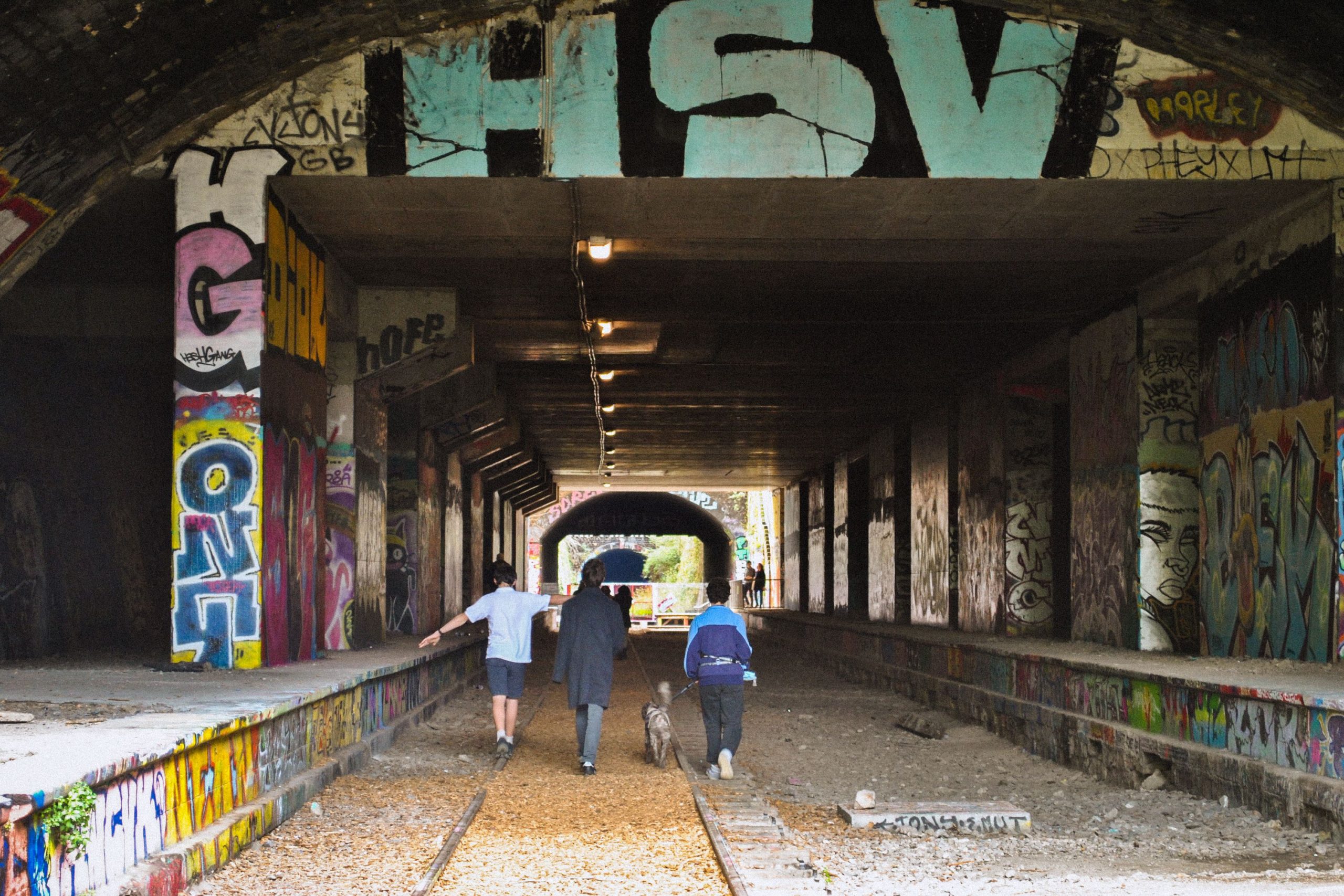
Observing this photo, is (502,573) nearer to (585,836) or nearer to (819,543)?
(585,836)

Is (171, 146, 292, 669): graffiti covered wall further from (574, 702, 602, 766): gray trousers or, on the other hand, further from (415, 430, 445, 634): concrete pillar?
(415, 430, 445, 634): concrete pillar

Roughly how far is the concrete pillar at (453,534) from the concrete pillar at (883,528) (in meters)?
9.11

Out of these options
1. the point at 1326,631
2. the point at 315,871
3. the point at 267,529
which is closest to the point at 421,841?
the point at 315,871

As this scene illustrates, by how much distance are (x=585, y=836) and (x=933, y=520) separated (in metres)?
18.4

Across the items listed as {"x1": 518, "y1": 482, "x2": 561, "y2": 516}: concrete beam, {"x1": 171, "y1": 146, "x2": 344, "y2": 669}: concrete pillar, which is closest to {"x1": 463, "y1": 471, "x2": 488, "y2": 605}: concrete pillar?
{"x1": 518, "y1": 482, "x2": 561, "y2": 516}: concrete beam

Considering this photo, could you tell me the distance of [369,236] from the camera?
14.2m

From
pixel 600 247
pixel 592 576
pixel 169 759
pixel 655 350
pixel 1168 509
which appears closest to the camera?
pixel 169 759

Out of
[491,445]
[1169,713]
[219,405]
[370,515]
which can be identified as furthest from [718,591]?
[491,445]

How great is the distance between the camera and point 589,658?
11.0 meters

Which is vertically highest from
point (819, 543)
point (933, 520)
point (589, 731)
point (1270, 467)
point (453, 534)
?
point (1270, 467)

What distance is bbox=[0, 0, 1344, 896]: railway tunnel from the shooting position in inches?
315

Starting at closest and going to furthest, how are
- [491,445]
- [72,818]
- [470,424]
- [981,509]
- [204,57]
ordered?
[72,818], [204,57], [981,509], [470,424], [491,445]

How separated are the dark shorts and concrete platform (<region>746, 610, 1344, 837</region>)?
16.4 feet

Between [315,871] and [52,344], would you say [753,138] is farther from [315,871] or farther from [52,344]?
[52,344]
